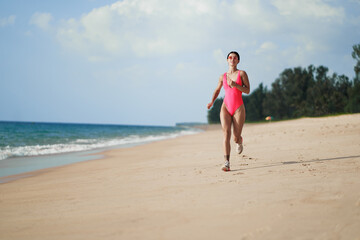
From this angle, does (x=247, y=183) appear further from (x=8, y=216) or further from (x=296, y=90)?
(x=296, y=90)

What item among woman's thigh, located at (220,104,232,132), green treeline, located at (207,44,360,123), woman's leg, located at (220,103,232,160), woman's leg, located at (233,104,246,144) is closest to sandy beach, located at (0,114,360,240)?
woman's leg, located at (220,103,232,160)

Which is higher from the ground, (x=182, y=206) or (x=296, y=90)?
(x=296, y=90)

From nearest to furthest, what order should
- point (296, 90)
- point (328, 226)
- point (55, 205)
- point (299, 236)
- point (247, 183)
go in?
point (299, 236) → point (328, 226) → point (55, 205) → point (247, 183) → point (296, 90)

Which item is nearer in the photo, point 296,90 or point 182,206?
point 182,206

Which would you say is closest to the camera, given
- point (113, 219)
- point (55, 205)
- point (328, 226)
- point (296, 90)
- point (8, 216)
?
point (328, 226)

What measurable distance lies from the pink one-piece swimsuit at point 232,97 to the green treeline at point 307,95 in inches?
1429

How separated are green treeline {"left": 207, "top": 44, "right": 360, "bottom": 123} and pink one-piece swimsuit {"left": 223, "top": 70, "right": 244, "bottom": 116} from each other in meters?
36.3

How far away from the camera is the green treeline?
40688mm

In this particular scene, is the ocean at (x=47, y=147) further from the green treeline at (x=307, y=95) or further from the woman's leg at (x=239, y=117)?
the green treeline at (x=307, y=95)

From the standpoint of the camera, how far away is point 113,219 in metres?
2.56

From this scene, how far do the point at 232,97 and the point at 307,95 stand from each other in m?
51.8

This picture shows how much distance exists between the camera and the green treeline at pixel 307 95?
40.7 metres

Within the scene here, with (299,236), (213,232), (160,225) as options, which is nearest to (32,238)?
(160,225)

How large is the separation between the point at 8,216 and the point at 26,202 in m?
0.61
